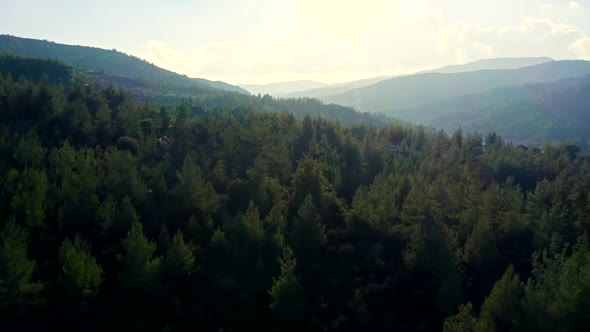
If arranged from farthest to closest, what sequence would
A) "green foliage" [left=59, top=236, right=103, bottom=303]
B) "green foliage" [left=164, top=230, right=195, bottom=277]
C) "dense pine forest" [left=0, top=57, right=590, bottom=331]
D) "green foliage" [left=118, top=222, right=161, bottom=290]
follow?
1. "green foliage" [left=164, top=230, right=195, bottom=277]
2. "green foliage" [left=118, top=222, right=161, bottom=290]
3. "green foliage" [left=59, top=236, right=103, bottom=303]
4. "dense pine forest" [left=0, top=57, right=590, bottom=331]

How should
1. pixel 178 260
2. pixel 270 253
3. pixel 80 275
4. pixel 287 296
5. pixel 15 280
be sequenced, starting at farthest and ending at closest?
pixel 270 253
pixel 178 260
pixel 287 296
pixel 80 275
pixel 15 280

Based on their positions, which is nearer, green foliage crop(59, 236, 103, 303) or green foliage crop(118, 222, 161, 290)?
green foliage crop(59, 236, 103, 303)

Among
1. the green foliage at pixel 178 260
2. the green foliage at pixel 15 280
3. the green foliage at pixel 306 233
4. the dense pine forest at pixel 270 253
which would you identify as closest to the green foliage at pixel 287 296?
the dense pine forest at pixel 270 253

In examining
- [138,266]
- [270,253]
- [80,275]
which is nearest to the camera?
[80,275]

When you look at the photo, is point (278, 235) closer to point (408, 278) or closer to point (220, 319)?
point (220, 319)

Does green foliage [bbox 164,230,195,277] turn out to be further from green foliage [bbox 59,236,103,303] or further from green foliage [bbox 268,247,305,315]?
green foliage [bbox 268,247,305,315]

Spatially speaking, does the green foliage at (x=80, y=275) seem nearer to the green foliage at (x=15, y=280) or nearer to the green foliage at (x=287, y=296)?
the green foliage at (x=15, y=280)

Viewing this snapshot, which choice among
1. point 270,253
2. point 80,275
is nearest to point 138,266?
point 80,275

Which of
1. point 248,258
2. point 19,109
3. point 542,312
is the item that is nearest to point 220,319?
point 248,258

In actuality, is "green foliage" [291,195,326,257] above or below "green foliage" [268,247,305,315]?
above

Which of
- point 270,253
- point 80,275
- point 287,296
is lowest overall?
point 287,296

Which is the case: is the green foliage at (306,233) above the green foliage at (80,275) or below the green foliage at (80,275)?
above

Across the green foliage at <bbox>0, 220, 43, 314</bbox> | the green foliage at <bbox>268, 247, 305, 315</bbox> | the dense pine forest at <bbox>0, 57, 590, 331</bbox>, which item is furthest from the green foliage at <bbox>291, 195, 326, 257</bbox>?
the green foliage at <bbox>0, 220, 43, 314</bbox>

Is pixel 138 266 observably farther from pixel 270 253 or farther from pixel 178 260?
pixel 270 253
